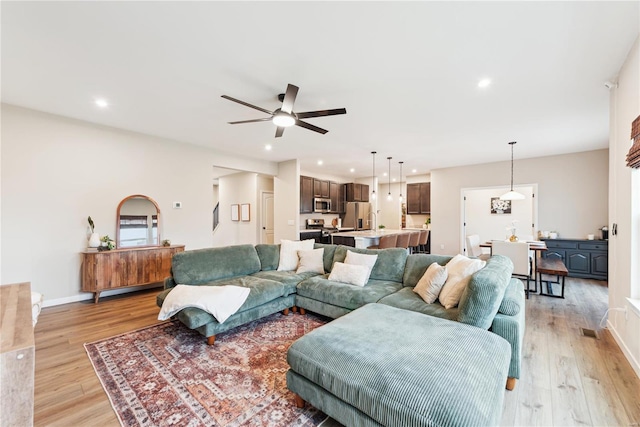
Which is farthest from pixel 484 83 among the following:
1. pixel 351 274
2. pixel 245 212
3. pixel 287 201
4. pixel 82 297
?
pixel 245 212

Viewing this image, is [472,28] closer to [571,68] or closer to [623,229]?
[571,68]

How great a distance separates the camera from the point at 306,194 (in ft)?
24.6

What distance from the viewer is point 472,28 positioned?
78.2 inches

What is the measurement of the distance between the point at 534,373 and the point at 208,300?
2.88 m

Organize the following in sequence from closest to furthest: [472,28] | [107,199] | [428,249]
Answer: [472,28] → [107,199] → [428,249]

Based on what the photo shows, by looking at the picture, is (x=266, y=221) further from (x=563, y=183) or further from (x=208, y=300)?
(x=563, y=183)

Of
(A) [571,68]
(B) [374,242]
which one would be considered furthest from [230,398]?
(B) [374,242]

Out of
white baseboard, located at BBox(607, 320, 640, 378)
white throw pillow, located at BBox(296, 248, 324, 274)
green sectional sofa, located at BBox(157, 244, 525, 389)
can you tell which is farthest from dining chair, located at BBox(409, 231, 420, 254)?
white baseboard, located at BBox(607, 320, 640, 378)

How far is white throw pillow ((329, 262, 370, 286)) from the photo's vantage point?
10.5 feet

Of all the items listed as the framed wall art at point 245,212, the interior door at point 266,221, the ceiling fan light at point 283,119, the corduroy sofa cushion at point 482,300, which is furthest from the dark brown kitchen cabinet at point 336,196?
the corduroy sofa cushion at point 482,300

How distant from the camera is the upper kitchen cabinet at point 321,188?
7.84 metres

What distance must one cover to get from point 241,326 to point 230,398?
120cm

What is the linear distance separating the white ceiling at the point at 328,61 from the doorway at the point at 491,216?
3.64 metres

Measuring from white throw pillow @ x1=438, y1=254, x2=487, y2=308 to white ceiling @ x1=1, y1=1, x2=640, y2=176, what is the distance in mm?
1868
